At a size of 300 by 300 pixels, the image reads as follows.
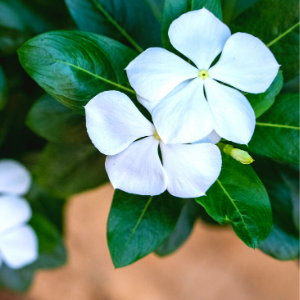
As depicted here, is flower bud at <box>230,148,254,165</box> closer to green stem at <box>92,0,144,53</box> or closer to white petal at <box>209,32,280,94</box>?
white petal at <box>209,32,280,94</box>

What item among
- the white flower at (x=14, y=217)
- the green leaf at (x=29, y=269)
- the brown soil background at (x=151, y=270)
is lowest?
the brown soil background at (x=151, y=270)

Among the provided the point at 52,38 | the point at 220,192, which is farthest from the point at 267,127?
the point at 52,38

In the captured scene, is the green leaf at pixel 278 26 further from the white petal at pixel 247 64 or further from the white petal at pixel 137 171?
the white petal at pixel 137 171

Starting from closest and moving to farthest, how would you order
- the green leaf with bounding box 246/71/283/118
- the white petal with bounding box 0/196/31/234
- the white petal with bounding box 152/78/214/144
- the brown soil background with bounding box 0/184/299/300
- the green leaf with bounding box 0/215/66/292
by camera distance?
the white petal with bounding box 152/78/214/144, the green leaf with bounding box 246/71/283/118, the white petal with bounding box 0/196/31/234, the green leaf with bounding box 0/215/66/292, the brown soil background with bounding box 0/184/299/300

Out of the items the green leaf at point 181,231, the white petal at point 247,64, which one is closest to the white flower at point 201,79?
the white petal at point 247,64

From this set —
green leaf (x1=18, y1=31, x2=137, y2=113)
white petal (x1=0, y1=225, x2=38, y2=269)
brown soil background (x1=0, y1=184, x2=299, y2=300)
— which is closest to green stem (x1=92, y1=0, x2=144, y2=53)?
green leaf (x1=18, y1=31, x2=137, y2=113)

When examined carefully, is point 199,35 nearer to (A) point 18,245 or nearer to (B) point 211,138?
(B) point 211,138

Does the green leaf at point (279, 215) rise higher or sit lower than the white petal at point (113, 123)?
lower
